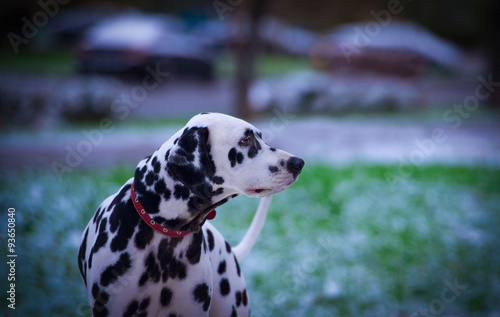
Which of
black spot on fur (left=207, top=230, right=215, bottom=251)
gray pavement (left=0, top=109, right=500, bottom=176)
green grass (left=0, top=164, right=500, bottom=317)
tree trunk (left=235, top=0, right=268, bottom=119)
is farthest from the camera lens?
tree trunk (left=235, top=0, right=268, bottom=119)

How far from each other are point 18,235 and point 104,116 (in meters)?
5.92

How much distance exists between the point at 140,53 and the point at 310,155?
8.64 metres

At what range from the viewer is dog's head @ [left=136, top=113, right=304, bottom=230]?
211 cm

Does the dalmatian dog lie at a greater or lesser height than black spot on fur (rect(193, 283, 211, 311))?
greater

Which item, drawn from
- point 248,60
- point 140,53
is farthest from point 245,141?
point 140,53

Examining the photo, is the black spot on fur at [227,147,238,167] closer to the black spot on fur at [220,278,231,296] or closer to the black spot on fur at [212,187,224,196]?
the black spot on fur at [212,187,224,196]

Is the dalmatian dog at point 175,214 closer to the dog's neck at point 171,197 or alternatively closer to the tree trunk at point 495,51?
the dog's neck at point 171,197

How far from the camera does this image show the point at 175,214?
2.15 metres

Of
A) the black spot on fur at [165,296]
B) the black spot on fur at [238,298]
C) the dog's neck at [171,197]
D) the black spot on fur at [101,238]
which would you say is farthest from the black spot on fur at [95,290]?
the black spot on fur at [238,298]

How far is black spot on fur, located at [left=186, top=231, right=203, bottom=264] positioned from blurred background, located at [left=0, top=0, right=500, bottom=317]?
1647mm

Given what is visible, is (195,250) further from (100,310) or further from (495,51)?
(495,51)

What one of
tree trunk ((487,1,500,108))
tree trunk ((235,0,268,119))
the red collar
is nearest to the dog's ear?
the red collar

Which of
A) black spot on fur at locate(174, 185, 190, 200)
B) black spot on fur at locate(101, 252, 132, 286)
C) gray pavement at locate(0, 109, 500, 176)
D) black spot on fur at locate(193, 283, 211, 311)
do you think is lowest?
gray pavement at locate(0, 109, 500, 176)

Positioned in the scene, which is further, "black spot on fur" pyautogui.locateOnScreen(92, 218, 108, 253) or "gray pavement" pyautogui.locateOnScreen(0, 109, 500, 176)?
"gray pavement" pyautogui.locateOnScreen(0, 109, 500, 176)
